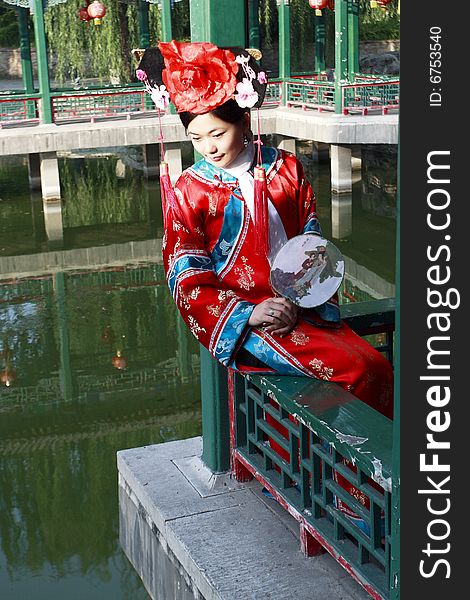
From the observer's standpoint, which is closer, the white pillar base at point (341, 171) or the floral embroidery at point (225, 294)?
the floral embroidery at point (225, 294)

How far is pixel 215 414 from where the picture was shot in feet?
9.91

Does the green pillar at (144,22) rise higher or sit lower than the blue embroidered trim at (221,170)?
higher

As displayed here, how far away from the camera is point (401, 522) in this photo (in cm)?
166

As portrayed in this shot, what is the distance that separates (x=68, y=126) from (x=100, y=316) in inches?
181

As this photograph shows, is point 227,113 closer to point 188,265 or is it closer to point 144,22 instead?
point 188,265

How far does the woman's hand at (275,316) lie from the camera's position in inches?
102

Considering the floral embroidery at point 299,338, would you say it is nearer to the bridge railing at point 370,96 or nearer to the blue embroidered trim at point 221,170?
the blue embroidered trim at point 221,170

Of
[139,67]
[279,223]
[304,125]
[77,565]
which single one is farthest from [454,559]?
[304,125]

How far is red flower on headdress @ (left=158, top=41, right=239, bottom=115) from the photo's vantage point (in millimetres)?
2609

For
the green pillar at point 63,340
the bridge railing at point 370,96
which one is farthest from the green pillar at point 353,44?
the green pillar at point 63,340

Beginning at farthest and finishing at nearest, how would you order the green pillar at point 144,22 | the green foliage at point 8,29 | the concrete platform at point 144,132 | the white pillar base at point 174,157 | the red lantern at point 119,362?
the green foliage at point 8,29
the green pillar at point 144,22
the white pillar base at point 174,157
the concrete platform at point 144,132
the red lantern at point 119,362

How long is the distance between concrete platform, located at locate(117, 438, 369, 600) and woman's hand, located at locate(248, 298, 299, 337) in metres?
0.55

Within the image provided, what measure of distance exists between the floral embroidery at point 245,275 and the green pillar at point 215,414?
31cm

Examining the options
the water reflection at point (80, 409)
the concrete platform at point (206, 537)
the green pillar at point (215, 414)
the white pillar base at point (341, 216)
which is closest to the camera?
Result: the concrete platform at point (206, 537)
